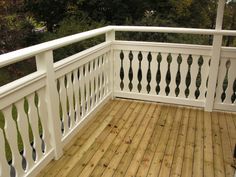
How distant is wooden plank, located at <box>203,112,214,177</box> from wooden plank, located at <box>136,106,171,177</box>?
0.48 meters

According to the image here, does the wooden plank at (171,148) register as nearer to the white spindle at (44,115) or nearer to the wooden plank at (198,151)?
the wooden plank at (198,151)

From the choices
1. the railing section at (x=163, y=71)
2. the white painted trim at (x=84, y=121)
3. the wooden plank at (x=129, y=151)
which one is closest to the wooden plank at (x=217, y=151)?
the railing section at (x=163, y=71)

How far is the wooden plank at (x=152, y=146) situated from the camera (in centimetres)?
240

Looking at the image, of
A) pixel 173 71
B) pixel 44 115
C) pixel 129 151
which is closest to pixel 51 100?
Answer: pixel 44 115

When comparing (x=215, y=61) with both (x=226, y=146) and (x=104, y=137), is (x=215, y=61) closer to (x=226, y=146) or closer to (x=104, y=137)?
(x=226, y=146)

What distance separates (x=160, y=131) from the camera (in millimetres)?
3062

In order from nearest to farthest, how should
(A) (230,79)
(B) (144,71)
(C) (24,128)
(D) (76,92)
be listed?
(C) (24,128) < (D) (76,92) < (A) (230,79) < (B) (144,71)

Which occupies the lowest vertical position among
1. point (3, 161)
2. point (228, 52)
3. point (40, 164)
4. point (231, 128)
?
point (231, 128)

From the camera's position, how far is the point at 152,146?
2762mm

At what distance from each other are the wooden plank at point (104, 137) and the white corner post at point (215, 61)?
0.94 meters

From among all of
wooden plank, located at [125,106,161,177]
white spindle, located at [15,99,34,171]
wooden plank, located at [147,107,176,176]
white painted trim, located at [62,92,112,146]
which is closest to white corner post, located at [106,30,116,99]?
white painted trim, located at [62,92,112,146]

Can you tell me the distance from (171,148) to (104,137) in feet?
2.37

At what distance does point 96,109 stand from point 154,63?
1.00 meters

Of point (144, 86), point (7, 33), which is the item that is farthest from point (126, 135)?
point (7, 33)
